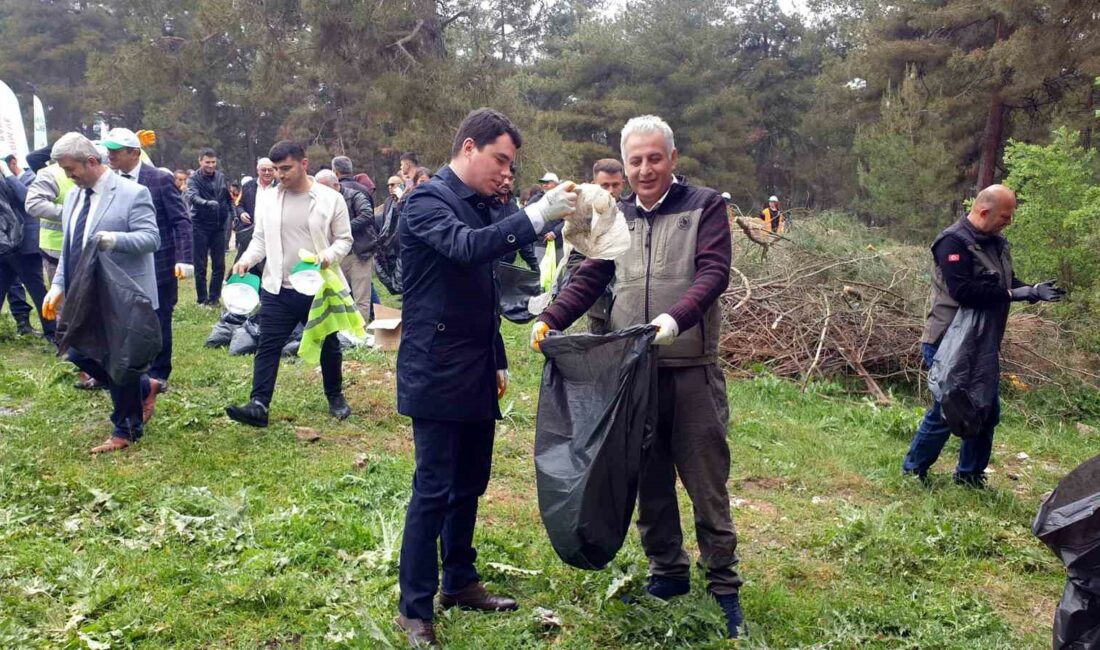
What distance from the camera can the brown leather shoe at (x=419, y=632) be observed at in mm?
2914

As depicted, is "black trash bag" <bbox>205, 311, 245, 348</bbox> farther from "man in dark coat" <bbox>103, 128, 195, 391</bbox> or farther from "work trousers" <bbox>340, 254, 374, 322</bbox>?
"man in dark coat" <bbox>103, 128, 195, 391</bbox>

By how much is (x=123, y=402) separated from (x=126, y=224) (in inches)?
42.6

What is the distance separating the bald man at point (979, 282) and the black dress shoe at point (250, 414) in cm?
416

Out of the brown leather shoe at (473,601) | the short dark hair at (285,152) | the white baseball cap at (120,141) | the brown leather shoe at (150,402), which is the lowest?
the brown leather shoe at (473,601)

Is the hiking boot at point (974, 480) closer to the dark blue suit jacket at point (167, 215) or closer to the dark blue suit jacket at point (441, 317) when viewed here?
the dark blue suit jacket at point (441, 317)

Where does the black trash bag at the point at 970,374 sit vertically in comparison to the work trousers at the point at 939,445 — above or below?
above

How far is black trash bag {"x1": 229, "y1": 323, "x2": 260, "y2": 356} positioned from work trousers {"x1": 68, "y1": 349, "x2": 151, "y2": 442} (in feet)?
9.02

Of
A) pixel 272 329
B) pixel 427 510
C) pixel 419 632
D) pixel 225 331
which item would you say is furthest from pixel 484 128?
pixel 225 331

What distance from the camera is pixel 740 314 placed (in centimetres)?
845

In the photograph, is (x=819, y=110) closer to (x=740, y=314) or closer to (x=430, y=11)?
(x=430, y=11)

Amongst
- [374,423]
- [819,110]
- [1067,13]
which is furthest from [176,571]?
[819,110]

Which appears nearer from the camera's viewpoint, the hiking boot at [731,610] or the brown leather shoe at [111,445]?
the hiking boot at [731,610]

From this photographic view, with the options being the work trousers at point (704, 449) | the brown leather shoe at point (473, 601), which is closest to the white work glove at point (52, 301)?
the brown leather shoe at point (473, 601)

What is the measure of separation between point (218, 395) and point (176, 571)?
9.83 ft
